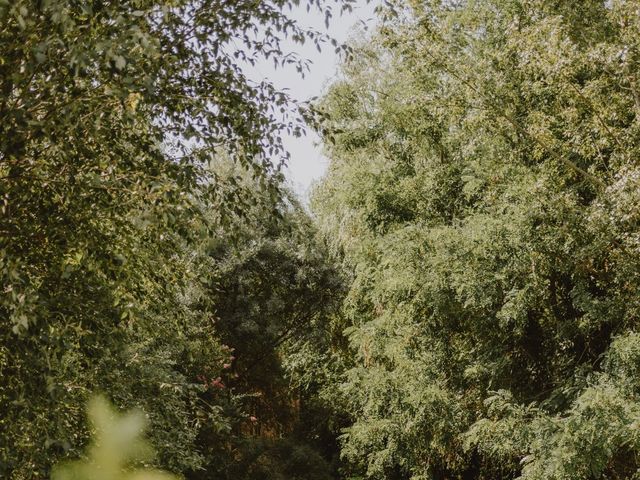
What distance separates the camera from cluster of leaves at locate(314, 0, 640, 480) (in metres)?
8.00

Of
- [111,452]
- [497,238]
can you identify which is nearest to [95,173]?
[111,452]

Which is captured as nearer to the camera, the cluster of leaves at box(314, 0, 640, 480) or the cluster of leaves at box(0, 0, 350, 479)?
the cluster of leaves at box(0, 0, 350, 479)

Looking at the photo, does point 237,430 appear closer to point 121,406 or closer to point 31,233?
point 121,406

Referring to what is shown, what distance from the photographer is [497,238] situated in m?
9.44

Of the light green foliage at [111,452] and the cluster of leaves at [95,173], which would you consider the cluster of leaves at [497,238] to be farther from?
the light green foliage at [111,452]

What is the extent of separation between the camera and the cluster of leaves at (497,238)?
8.00m

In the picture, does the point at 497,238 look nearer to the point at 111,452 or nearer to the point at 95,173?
the point at 95,173

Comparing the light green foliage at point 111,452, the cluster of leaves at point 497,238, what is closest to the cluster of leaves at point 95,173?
the light green foliage at point 111,452

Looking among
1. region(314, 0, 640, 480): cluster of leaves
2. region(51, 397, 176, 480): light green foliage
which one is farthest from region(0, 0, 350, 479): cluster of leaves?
region(314, 0, 640, 480): cluster of leaves

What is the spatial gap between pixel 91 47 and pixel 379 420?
385 inches

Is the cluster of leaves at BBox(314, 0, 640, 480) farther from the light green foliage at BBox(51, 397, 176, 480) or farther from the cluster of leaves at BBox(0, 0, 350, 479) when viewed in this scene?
the light green foliage at BBox(51, 397, 176, 480)

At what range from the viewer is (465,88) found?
9.16 metres

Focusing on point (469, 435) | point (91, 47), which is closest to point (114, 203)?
point (91, 47)

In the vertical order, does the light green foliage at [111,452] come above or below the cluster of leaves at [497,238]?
below
